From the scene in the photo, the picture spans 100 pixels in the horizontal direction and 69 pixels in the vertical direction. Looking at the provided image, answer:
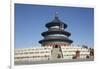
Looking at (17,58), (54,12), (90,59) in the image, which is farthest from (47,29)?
(90,59)

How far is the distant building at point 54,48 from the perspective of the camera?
2.28 meters

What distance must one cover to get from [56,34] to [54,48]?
0.49 ft

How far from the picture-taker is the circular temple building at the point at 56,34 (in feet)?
7.70

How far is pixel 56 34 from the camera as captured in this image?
Result: 2393 millimetres

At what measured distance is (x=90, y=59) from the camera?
8.34ft

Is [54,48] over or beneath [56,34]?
beneath

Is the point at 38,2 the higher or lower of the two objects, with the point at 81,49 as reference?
Result: higher

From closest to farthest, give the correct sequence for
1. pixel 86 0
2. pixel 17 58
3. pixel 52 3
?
pixel 17 58
pixel 52 3
pixel 86 0

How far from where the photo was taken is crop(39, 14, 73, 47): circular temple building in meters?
2.35

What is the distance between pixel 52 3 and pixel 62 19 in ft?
0.66

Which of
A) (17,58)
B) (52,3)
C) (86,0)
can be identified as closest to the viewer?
(17,58)

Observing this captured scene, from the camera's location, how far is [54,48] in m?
2.37

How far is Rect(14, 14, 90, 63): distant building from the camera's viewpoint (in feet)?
7.48
